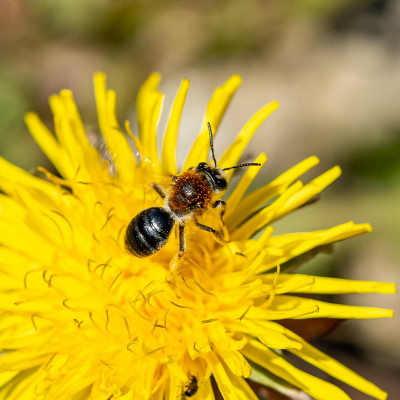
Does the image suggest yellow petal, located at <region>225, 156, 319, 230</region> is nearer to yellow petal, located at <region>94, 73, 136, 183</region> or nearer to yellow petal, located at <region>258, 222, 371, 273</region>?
yellow petal, located at <region>258, 222, 371, 273</region>

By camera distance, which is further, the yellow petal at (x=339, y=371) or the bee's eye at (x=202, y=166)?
the bee's eye at (x=202, y=166)

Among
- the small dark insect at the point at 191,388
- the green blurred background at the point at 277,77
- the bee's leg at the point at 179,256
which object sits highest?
the green blurred background at the point at 277,77

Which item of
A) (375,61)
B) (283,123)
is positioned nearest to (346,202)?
(283,123)

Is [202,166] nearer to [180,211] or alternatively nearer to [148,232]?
[180,211]

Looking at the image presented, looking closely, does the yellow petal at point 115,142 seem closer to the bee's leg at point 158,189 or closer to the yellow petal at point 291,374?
the bee's leg at point 158,189

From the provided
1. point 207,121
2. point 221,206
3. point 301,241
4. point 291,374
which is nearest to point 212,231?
point 221,206

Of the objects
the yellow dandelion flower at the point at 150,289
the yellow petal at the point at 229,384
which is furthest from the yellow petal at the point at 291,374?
the yellow petal at the point at 229,384

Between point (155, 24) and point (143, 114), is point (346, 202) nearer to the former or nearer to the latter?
point (143, 114)
